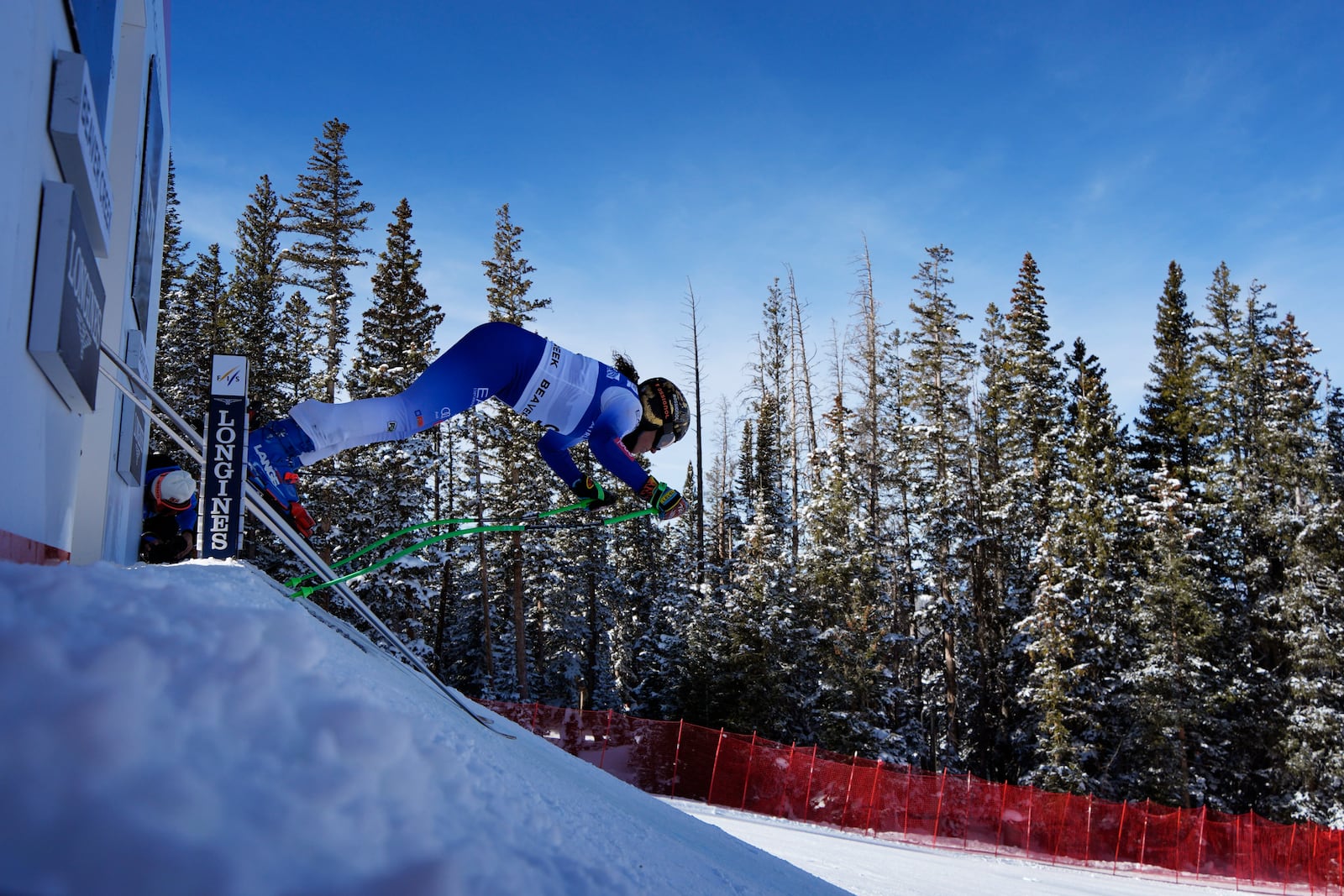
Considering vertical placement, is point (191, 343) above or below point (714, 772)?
above

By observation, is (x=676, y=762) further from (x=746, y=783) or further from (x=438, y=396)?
(x=438, y=396)

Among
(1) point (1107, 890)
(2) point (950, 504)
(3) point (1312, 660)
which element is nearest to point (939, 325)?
(2) point (950, 504)

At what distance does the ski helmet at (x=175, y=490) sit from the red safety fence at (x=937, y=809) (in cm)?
1348

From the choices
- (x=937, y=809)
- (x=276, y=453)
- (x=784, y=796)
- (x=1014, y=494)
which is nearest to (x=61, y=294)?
(x=276, y=453)

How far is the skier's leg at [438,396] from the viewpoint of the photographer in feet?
14.0

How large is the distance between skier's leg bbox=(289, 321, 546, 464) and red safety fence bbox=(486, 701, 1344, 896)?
14.6 m

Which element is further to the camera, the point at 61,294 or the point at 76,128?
the point at 76,128

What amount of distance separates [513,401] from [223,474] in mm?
1872

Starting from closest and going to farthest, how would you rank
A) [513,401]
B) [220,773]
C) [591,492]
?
[220,773] → [513,401] → [591,492]

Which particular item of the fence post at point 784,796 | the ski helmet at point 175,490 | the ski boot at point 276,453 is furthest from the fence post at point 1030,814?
the ski boot at point 276,453

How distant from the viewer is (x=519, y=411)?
516 cm

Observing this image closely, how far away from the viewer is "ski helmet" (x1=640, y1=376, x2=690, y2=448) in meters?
5.56

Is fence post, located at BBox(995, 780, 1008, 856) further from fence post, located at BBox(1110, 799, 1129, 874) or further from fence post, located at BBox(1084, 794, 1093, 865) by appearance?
fence post, located at BBox(1110, 799, 1129, 874)

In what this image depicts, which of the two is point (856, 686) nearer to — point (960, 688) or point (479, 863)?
point (960, 688)
